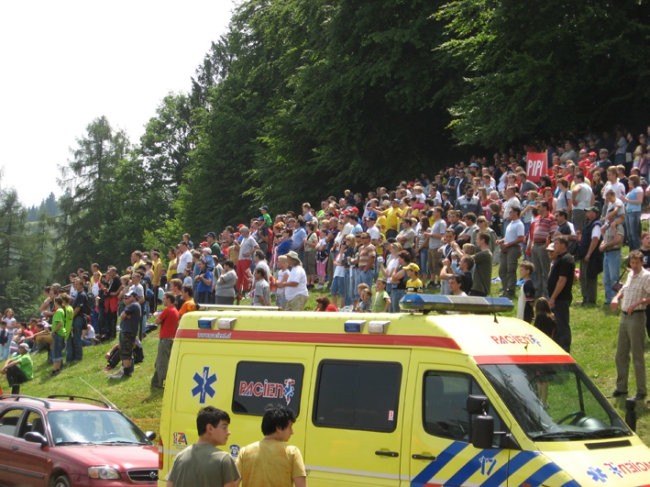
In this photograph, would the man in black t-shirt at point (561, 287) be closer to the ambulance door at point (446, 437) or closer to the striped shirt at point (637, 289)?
the striped shirt at point (637, 289)

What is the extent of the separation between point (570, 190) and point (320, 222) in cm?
1074

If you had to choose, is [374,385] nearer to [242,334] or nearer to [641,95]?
[242,334]

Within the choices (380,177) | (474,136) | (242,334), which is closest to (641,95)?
(474,136)

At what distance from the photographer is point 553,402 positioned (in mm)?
9344

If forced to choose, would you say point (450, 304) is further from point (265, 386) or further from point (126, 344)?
point (126, 344)

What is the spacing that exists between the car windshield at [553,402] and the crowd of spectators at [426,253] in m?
4.47

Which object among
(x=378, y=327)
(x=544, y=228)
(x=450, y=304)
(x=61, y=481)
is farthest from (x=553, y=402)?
(x=544, y=228)

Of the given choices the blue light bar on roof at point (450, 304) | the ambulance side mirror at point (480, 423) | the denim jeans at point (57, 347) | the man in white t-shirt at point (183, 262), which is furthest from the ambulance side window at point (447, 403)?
the denim jeans at point (57, 347)

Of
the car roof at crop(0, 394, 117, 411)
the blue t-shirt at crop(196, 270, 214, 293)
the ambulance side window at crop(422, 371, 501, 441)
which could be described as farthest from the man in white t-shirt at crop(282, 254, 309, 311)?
the ambulance side window at crop(422, 371, 501, 441)

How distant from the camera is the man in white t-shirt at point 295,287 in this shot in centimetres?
2141

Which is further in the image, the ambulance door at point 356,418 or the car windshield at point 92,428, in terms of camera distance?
the car windshield at point 92,428

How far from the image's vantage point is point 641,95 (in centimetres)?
3256

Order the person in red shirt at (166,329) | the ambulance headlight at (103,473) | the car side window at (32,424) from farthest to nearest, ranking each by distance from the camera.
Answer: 1. the person in red shirt at (166,329)
2. the car side window at (32,424)
3. the ambulance headlight at (103,473)

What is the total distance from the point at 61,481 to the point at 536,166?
1598cm
